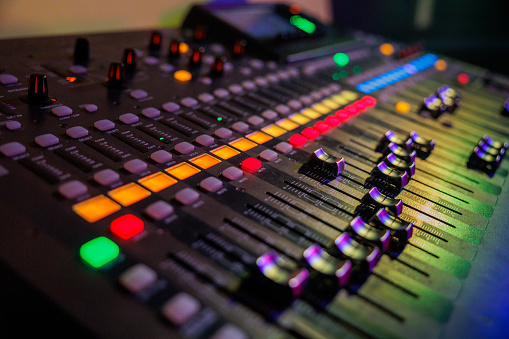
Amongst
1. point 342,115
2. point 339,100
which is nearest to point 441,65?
point 339,100

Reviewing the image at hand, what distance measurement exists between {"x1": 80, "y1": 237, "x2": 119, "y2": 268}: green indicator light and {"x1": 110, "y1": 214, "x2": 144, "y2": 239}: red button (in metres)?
0.03

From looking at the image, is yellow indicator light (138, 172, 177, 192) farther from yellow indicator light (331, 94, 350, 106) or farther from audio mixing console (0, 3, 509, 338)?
yellow indicator light (331, 94, 350, 106)

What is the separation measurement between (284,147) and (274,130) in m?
0.12

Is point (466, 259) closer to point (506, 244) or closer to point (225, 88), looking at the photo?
point (506, 244)

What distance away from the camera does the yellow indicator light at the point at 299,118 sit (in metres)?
1.33

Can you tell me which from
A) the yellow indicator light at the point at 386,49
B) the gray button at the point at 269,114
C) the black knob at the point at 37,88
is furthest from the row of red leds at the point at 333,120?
the yellow indicator light at the point at 386,49

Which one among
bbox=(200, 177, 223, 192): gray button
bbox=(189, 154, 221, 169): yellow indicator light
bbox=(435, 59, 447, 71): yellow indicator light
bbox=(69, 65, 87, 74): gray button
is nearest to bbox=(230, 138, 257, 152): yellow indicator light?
bbox=(189, 154, 221, 169): yellow indicator light

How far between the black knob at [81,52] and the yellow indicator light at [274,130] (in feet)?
2.01

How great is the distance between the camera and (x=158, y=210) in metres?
0.75

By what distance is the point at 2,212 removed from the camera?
0.68 metres

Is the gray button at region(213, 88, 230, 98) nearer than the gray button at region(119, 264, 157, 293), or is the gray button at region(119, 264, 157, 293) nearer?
the gray button at region(119, 264, 157, 293)

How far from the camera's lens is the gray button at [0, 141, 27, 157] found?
80 cm

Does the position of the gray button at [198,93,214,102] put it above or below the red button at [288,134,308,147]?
above

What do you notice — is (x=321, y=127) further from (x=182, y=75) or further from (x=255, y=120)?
(x=182, y=75)
